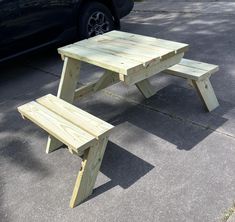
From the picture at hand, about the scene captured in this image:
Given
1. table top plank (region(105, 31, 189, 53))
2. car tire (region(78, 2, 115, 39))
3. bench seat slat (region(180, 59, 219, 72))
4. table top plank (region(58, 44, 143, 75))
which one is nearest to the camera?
table top plank (region(58, 44, 143, 75))

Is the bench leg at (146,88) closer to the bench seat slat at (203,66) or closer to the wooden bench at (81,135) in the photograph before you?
the bench seat slat at (203,66)

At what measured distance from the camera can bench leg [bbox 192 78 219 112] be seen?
133 inches

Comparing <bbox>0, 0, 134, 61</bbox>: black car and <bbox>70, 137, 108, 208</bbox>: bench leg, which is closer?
<bbox>70, 137, 108, 208</bbox>: bench leg

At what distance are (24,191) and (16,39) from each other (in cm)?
264

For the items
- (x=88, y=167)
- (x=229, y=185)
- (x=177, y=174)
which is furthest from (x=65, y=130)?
(x=229, y=185)

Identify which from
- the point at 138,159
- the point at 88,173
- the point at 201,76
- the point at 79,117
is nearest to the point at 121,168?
the point at 138,159

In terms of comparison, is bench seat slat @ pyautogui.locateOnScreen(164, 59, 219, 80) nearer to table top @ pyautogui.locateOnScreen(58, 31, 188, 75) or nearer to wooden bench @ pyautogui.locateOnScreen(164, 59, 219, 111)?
wooden bench @ pyautogui.locateOnScreen(164, 59, 219, 111)

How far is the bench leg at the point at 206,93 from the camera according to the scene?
3.38 metres

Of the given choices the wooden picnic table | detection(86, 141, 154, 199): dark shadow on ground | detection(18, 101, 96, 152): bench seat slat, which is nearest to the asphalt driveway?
detection(86, 141, 154, 199): dark shadow on ground

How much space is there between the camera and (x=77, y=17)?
213 inches

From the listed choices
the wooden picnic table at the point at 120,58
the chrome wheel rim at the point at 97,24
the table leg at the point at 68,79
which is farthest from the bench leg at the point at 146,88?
the chrome wheel rim at the point at 97,24

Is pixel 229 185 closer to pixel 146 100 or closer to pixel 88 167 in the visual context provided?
pixel 88 167

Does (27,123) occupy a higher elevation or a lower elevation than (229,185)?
lower

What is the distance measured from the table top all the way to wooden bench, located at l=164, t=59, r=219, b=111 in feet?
1.26
